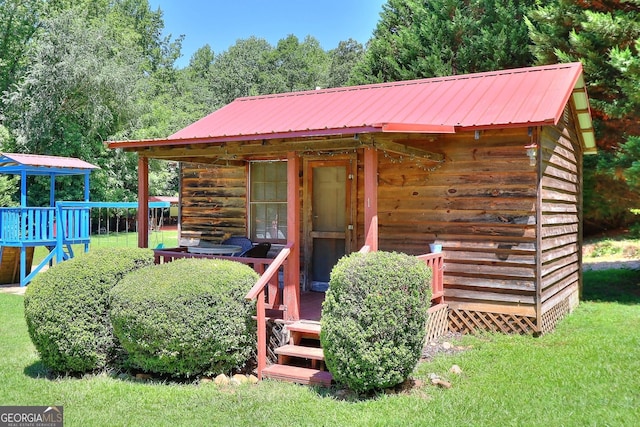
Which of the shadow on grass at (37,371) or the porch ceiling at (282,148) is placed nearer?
the shadow on grass at (37,371)

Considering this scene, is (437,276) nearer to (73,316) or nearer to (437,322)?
A: (437,322)

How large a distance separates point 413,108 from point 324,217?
2272 millimetres

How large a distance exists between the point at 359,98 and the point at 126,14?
128 ft

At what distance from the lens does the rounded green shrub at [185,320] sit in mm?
5734

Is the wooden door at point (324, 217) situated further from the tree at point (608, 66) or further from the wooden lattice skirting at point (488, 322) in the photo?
the tree at point (608, 66)

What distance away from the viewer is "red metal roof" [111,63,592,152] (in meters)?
7.05

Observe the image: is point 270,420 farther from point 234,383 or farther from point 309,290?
point 309,290

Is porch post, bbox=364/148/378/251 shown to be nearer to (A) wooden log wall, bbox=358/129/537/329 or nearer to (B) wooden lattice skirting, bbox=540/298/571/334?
(A) wooden log wall, bbox=358/129/537/329

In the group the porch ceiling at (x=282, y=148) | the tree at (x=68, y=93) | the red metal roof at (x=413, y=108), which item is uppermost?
the tree at (x=68, y=93)

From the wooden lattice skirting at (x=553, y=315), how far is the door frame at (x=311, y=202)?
300cm

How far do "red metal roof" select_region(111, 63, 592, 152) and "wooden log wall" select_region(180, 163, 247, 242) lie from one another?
0.78 meters

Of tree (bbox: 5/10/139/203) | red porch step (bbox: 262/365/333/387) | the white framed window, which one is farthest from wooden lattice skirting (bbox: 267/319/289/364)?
tree (bbox: 5/10/139/203)

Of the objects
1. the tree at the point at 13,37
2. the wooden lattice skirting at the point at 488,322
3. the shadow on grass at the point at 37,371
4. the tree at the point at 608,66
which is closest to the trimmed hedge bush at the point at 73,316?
the shadow on grass at the point at 37,371

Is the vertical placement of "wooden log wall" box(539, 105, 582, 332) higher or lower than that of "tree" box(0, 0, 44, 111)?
lower
